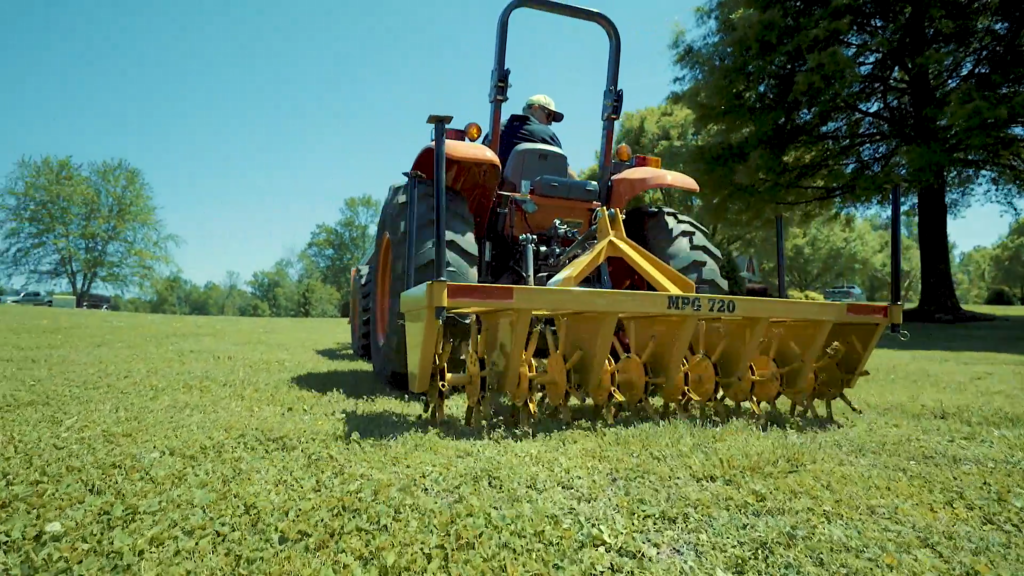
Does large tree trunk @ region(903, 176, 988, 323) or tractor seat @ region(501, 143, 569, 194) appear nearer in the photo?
tractor seat @ region(501, 143, 569, 194)

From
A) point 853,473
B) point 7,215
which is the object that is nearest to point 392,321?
point 853,473

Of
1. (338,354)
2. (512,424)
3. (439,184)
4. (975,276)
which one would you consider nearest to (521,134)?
(439,184)

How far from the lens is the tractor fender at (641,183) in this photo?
16.4 feet

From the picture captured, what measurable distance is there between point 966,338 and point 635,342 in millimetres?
10195

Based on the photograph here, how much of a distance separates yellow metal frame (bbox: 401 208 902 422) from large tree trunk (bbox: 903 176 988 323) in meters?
11.9

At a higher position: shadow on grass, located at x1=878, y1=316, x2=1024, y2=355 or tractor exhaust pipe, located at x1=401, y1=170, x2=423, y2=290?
tractor exhaust pipe, located at x1=401, y1=170, x2=423, y2=290

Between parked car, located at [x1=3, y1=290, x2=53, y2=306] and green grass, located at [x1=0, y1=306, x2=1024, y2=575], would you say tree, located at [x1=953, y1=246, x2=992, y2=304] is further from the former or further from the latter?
parked car, located at [x1=3, y1=290, x2=53, y2=306]

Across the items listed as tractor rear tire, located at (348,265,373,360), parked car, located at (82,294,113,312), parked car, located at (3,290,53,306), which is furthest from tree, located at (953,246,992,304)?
parked car, located at (3,290,53,306)

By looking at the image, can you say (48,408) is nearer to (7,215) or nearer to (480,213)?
(480,213)

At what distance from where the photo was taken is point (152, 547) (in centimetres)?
197

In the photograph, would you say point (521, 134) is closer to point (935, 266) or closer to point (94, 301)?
point (935, 266)

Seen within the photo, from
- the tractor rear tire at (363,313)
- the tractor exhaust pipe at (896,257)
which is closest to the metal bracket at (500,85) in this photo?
the tractor rear tire at (363,313)

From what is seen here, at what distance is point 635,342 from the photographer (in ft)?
12.6

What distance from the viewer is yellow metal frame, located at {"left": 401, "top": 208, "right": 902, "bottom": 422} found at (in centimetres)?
325
